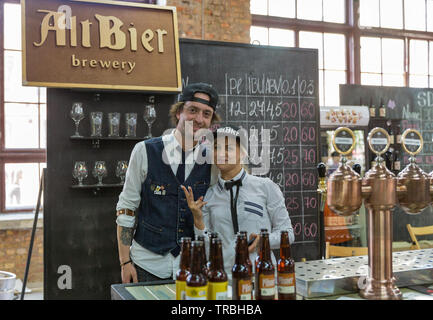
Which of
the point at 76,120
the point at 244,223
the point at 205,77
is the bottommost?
the point at 244,223

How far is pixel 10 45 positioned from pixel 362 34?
15.9 feet

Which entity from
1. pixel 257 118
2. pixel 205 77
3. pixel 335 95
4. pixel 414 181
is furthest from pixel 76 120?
pixel 335 95

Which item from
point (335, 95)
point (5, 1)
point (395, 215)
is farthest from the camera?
point (335, 95)

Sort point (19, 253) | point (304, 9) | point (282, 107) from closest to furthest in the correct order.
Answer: point (282, 107)
point (19, 253)
point (304, 9)

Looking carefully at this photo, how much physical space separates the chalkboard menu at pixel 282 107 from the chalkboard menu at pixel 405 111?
2.00 meters

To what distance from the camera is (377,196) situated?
4.67ft

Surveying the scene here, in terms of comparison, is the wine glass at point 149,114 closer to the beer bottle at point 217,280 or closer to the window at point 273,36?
the beer bottle at point 217,280

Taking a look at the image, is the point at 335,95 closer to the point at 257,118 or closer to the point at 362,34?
the point at 362,34

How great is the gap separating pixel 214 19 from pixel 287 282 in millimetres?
4577

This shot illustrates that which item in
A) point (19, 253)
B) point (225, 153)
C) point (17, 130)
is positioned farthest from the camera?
point (17, 130)

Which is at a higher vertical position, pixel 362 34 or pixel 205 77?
pixel 362 34

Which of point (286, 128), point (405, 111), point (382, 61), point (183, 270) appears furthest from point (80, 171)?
point (382, 61)

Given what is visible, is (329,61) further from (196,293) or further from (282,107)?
(196,293)

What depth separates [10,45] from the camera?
529 cm
